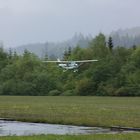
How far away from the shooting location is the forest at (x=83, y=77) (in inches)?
3986

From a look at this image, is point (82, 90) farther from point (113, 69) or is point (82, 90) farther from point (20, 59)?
point (20, 59)

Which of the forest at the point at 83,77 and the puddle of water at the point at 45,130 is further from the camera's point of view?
the forest at the point at 83,77

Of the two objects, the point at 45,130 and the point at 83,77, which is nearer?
the point at 45,130

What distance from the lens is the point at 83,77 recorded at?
110 m

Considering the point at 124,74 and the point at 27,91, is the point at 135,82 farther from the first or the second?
the point at 27,91

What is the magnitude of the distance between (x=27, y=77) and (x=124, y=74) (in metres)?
23.6

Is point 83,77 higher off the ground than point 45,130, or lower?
lower

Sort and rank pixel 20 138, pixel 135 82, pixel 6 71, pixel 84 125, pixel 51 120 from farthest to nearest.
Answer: pixel 6 71
pixel 135 82
pixel 51 120
pixel 84 125
pixel 20 138

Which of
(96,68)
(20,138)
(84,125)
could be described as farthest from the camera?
(96,68)

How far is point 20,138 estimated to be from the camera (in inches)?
703

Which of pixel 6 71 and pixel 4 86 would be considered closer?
pixel 4 86

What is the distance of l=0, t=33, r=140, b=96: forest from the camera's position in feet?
332

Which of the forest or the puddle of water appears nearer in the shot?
the puddle of water

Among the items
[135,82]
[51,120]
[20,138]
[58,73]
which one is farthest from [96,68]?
[20,138]
